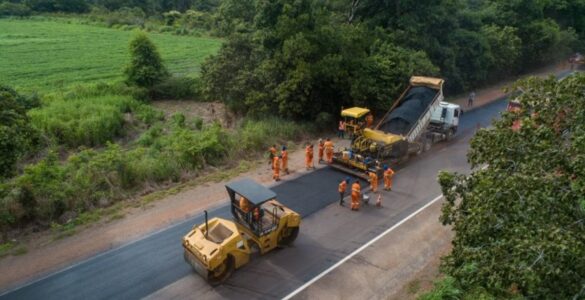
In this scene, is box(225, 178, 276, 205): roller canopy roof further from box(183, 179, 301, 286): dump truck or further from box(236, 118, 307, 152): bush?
box(236, 118, 307, 152): bush

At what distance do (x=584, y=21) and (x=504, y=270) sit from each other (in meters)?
52.6

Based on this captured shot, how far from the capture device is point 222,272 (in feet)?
38.5

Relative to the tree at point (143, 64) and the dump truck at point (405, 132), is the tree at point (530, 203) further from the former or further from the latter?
the tree at point (143, 64)

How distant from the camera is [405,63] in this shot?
2520 cm

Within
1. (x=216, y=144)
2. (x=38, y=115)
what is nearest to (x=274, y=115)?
(x=216, y=144)

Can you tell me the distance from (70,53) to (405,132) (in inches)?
1451

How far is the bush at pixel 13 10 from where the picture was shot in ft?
212

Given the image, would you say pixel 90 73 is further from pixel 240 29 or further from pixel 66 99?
pixel 240 29

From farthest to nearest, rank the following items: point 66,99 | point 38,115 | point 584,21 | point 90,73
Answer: point 584,21 < point 90,73 < point 66,99 < point 38,115

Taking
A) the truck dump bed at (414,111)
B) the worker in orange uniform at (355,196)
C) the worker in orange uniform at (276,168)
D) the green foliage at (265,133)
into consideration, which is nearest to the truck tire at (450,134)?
the truck dump bed at (414,111)

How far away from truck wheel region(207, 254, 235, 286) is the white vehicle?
14612 mm

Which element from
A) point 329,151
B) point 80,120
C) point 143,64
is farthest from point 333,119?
point 143,64

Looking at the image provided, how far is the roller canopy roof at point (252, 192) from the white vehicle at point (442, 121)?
13.2 m

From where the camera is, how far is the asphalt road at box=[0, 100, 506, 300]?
37.9ft
